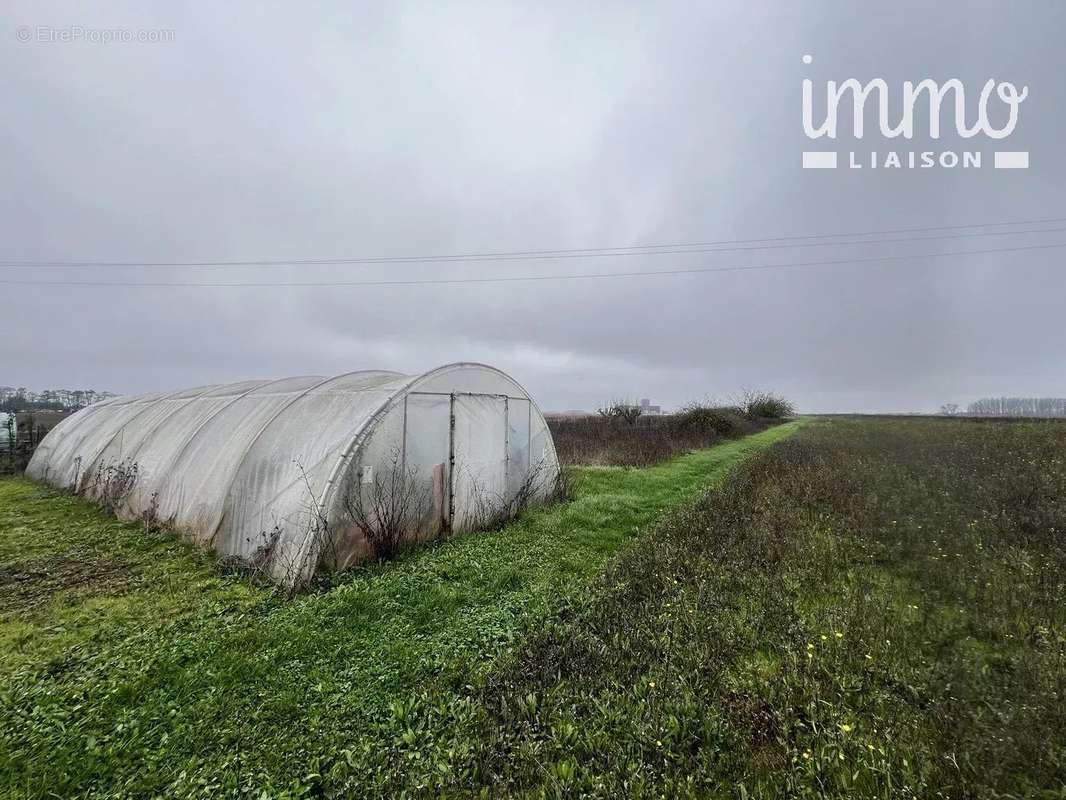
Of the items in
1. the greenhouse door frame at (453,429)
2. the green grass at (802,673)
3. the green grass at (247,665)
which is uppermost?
the greenhouse door frame at (453,429)

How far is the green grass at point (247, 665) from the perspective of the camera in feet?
9.23

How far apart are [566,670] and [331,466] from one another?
4.12 m

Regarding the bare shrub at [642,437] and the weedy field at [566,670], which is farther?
the bare shrub at [642,437]

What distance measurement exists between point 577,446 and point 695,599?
15.3m

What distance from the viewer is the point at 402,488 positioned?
6840mm

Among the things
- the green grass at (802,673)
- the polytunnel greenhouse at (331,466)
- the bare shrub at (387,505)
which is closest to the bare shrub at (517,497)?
the polytunnel greenhouse at (331,466)

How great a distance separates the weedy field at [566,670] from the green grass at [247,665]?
22 mm

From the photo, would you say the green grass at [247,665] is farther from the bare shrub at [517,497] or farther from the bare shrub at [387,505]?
the bare shrub at [517,497]

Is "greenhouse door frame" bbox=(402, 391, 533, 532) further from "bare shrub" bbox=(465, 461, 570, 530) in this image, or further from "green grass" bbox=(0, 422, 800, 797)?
"green grass" bbox=(0, 422, 800, 797)

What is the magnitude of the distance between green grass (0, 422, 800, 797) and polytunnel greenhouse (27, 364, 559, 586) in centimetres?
59

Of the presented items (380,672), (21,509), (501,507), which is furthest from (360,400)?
(21,509)

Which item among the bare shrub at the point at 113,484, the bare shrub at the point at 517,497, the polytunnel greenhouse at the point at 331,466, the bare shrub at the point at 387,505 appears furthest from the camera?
the bare shrub at the point at 113,484

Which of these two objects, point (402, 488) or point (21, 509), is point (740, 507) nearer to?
point (402, 488)

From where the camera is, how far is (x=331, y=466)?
616 centimetres
